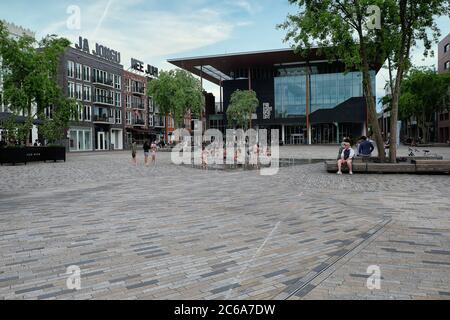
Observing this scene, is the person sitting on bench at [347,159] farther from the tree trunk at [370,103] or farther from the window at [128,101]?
the window at [128,101]

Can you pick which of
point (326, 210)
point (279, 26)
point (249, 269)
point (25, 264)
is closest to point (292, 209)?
point (326, 210)

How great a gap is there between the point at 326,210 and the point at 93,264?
527 cm

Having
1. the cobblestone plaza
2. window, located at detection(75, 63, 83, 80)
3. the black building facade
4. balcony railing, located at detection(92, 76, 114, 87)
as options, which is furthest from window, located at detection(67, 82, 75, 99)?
the cobblestone plaza

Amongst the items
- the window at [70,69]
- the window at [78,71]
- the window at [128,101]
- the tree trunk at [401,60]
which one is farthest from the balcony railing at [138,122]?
the tree trunk at [401,60]

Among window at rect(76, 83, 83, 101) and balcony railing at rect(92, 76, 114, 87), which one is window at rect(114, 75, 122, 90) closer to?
balcony railing at rect(92, 76, 114, 87)

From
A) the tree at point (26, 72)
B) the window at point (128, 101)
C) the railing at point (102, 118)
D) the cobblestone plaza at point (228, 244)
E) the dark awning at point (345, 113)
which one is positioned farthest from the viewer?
the window at point (128, 101)

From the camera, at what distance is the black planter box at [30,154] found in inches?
1081

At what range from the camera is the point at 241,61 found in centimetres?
7212

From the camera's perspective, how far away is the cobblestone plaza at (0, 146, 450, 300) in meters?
4.21

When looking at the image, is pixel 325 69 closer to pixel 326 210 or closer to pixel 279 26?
pixel 279 26

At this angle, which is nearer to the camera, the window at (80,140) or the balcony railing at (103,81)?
the window at (80,140)

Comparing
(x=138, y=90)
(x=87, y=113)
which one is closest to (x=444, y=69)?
(x=138, y=90)

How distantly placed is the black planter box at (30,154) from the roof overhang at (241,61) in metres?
42.8

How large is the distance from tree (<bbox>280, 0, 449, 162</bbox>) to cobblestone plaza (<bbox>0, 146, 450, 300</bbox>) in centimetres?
823
